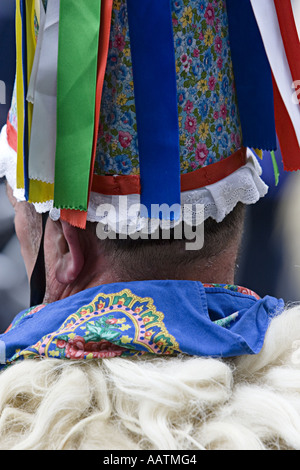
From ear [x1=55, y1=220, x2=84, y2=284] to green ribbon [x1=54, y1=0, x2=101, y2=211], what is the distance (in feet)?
0.29

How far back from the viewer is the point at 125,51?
1180 mm

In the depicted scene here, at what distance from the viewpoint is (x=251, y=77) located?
1304mm

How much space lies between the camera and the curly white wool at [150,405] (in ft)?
3.14

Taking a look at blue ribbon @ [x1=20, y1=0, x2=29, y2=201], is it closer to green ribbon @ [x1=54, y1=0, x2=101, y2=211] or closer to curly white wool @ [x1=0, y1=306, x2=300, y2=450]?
green ribbon @ [x1=54, y1=0, x2=101, y2=211]

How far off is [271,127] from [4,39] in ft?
2.48

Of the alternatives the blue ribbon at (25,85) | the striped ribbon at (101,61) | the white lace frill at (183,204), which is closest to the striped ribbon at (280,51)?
the white lace frill at (183,204)

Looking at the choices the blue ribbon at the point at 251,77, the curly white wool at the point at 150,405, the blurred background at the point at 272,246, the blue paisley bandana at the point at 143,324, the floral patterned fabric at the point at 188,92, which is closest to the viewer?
the curly white wool at the point at 150,405

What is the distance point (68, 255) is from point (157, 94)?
35 cm

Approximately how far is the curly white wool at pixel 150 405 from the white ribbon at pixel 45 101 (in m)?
0.35

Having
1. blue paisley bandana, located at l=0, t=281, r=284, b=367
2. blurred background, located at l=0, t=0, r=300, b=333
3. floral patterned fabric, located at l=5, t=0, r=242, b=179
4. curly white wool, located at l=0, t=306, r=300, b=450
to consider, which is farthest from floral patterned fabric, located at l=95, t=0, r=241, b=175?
blurred background, located at l=0, t=0, r=300, b=333

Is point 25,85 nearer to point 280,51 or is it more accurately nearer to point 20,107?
point 20,107

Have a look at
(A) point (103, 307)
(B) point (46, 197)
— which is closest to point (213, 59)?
(B) point (46, 197)

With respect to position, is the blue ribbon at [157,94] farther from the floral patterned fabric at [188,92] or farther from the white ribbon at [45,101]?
the white ribbon at [45,101]

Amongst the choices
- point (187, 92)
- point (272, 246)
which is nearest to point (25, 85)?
point (187, 92)
